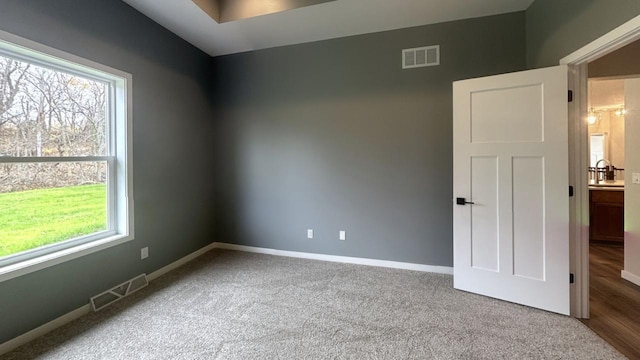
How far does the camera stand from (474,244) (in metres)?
2.58

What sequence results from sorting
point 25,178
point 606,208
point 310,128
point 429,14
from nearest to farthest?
point 25,178 < point 429,14 < point 310,128 < point 606,208

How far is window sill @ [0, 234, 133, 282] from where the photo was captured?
188cm

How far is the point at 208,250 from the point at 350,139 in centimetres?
261

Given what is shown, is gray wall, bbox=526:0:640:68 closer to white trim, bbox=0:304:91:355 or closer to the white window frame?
the white window frame

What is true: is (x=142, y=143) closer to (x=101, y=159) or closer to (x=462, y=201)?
(x=101, y=159)

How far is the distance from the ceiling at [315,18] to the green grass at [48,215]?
1.95m

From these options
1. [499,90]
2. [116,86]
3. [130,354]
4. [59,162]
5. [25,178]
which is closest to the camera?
[130,354]

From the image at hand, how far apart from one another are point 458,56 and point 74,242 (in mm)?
4253

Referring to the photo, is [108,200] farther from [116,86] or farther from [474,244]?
[474,244]

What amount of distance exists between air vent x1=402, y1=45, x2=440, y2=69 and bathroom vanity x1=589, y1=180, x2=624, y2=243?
3724mm

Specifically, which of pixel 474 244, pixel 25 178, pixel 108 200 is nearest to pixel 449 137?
pixel 474 244

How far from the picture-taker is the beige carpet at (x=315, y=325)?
1.81 meters

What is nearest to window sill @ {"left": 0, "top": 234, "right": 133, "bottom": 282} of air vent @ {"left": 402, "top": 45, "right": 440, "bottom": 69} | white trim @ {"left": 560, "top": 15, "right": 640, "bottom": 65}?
air vent @ {"left": 402, "top": 45, "right": 440, "bottom": 69}

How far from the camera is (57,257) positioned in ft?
7.02
